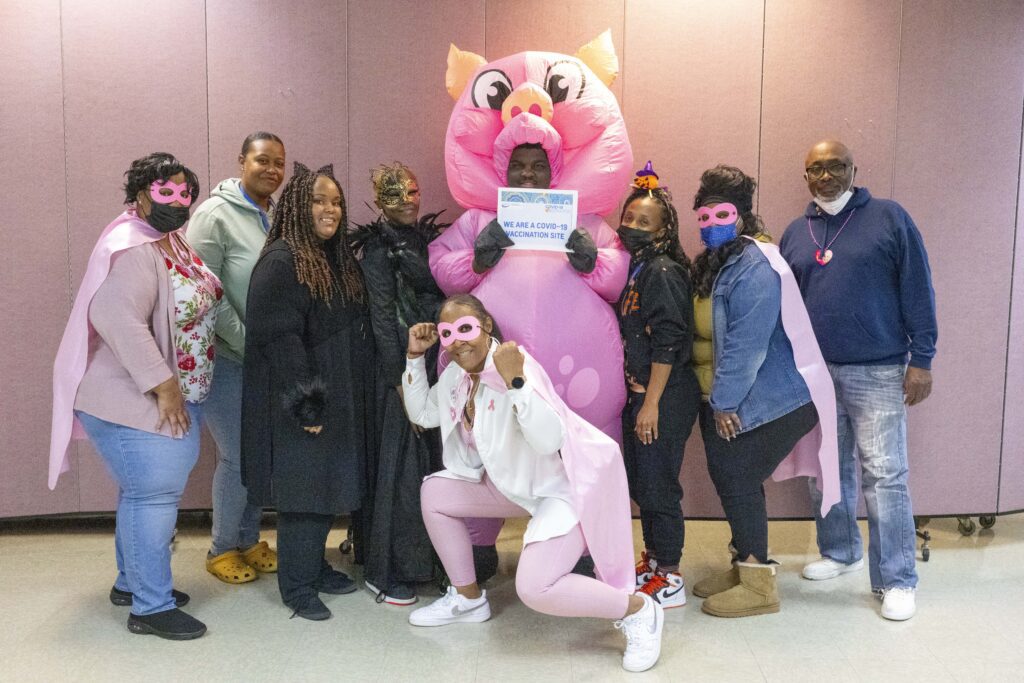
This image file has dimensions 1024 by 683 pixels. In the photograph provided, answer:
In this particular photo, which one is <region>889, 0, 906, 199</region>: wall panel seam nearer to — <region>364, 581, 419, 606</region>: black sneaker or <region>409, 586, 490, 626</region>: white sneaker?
<region>409, 586, 490, 626</region>: white sneaker

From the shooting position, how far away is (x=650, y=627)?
8.21 ft

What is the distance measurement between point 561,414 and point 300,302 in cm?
91

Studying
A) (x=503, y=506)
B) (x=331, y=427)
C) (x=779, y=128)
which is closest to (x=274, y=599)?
(x=331, y=427)

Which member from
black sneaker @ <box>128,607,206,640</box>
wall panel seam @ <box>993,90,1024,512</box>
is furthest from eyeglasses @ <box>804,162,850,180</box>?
black sneaker @ <box>128,607,206,640</box>

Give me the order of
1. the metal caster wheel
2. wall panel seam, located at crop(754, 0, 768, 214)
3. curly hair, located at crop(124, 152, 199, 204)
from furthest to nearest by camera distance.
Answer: the metal caster wheel < wall panel seam, located at crop(754, 0, 768, 214) < curly hair, located at crop(124, 152, 199, 204)

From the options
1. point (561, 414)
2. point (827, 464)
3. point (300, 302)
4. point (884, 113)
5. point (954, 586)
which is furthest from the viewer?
point (884, 113)

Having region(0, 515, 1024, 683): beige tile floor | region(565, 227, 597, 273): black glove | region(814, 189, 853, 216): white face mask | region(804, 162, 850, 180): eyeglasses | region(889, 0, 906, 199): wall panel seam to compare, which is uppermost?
region(889, 0, 906, 199): wall panel seam

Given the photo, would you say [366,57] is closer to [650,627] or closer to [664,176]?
[664,176]

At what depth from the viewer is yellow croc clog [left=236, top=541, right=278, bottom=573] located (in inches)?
127

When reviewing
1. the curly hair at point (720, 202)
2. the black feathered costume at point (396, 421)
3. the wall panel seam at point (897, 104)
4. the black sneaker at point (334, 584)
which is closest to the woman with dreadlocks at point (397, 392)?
the black feathered costume at point (396, 421)

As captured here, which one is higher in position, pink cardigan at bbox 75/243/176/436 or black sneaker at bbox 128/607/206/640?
pink cardigan at bbox 75/243/176/436

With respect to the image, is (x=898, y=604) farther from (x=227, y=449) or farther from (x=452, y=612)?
(x=227, y=449)

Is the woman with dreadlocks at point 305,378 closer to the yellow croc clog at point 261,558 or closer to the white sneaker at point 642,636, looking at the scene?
the yellow croc clog at point 261,558

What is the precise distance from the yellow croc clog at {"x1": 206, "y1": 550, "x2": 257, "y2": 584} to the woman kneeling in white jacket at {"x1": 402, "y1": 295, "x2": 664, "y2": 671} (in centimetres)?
93
